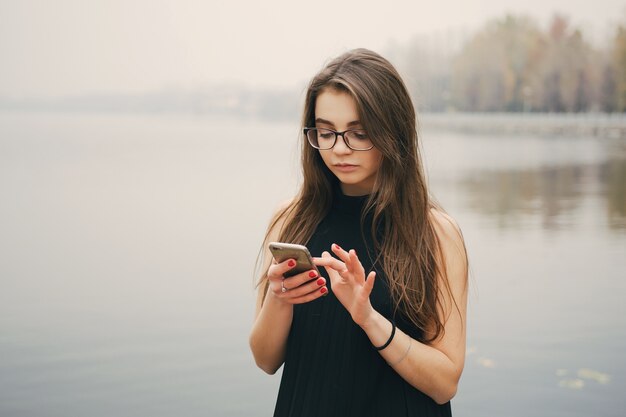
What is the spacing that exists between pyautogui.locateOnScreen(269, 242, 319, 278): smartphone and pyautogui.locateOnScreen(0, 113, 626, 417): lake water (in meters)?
0.59

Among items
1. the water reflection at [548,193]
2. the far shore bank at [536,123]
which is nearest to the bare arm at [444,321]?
the water reflection at [548,193]

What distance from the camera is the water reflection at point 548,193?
32.1 ft

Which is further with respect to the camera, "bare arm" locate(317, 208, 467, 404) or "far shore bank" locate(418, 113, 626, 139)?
"far shore bank" locate(418, 113, 626, 139)

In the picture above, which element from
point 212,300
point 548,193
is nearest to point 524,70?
point 548,193

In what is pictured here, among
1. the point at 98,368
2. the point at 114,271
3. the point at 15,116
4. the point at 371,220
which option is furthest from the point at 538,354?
the point at 15,116

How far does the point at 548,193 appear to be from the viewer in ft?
41.3

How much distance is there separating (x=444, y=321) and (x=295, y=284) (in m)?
0.34

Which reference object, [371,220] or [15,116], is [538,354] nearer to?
[371,220]

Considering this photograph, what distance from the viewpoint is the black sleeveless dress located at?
1.63 m

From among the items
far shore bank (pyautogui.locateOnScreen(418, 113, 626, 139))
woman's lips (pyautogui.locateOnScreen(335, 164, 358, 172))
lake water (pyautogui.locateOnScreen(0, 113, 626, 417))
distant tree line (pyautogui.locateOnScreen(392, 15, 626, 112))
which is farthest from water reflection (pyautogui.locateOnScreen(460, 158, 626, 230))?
distant tree line (pyautogui.locateOnScreen(392, 15, 626, 112))

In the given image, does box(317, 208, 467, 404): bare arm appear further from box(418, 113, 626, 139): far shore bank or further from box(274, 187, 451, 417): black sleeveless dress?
box(418, 113, 626, 139): far shore bank

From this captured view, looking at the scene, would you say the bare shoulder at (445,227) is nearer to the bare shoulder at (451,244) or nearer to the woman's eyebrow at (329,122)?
the bare shoulder at (451,244)

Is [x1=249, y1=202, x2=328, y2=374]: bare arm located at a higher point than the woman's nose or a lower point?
lower

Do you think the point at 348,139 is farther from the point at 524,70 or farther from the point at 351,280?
the point at 524,70
